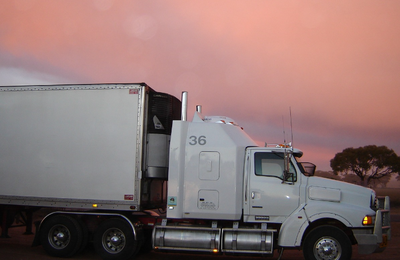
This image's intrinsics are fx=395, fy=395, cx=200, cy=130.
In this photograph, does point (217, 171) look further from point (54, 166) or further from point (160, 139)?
point (54, 166)

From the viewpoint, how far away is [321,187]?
30.6ft

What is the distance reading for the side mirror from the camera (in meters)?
9.60

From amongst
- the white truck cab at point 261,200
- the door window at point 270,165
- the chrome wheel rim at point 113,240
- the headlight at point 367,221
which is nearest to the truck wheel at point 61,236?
the chrome wheel rim at point 113,240

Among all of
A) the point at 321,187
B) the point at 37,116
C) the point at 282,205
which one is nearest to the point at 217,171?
the point at 282,205

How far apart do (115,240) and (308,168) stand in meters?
5.19

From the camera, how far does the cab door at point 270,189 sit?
938 centimetres

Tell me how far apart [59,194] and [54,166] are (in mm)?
735

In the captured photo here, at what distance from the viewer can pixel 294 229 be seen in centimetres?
915

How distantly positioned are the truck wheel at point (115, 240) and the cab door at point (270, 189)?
2.99 meters

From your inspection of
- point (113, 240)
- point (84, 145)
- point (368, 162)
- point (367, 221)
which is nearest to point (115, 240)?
point (113, 240)

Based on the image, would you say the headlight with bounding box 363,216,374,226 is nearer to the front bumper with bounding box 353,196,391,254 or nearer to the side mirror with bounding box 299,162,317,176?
the front bumper with bounding box 353,196,391,254

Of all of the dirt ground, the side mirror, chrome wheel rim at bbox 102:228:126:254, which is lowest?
the dirt ground

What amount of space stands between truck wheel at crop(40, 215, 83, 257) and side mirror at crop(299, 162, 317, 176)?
5.88 m

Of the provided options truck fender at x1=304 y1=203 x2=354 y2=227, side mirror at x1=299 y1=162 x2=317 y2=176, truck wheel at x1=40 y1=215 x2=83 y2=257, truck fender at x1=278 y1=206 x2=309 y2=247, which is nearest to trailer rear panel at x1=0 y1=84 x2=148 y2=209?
truck wheel at x1=40 y1=215 x2=83 y2=257
